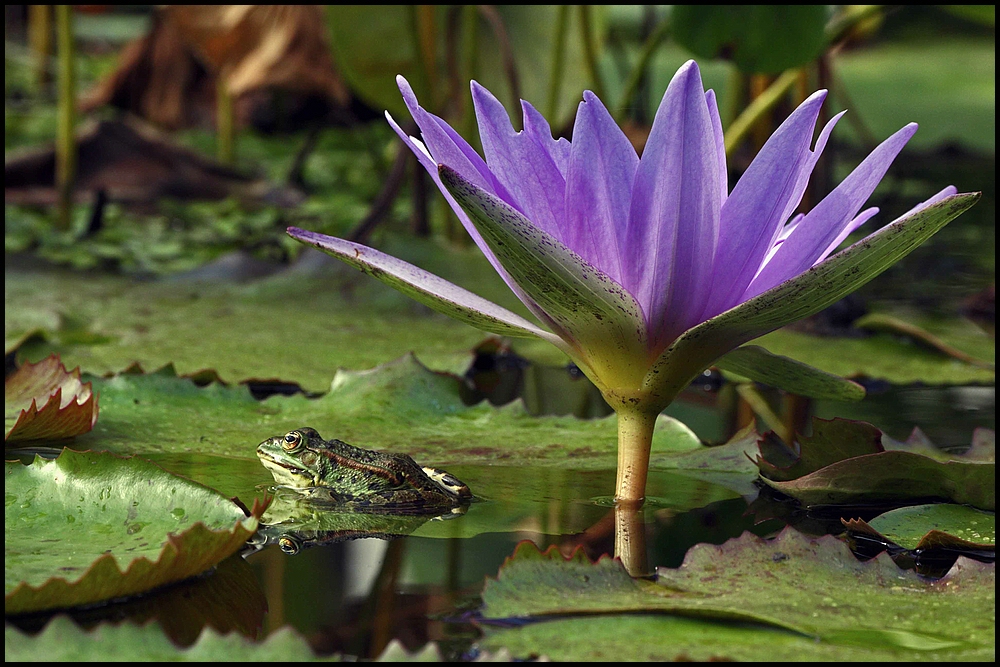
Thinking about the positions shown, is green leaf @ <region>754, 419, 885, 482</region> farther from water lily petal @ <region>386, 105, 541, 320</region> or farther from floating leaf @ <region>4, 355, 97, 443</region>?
floating leaf @ <region>4, 355, 97, 443</region>

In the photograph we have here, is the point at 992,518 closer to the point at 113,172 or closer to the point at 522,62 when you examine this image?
the point at 522,62

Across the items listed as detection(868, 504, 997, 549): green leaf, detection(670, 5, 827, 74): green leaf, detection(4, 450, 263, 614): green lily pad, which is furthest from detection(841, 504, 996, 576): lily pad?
detection(670, 5, 827, 74): green leaf

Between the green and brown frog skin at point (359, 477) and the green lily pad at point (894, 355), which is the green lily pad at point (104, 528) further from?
the green lily pad at point (894, 355)

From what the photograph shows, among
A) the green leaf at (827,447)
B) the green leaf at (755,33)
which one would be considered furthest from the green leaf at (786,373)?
the green leaf at (755,33)

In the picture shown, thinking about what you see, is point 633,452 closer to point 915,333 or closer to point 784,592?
point 784,592

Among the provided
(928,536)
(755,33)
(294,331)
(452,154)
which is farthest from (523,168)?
(755,33)

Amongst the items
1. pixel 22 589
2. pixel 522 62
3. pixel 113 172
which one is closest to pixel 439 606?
pixel 22 589

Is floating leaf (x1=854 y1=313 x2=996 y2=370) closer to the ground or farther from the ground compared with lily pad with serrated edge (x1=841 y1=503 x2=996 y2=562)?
farther from the ground
